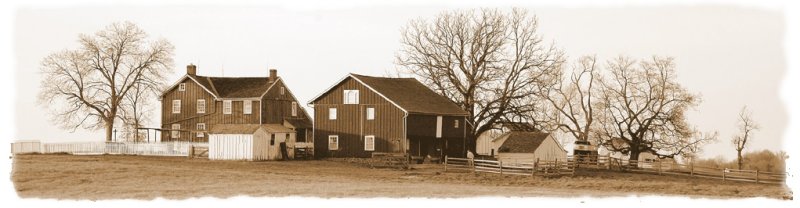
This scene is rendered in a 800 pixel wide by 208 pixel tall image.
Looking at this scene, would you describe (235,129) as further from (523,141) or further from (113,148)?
(523,141)

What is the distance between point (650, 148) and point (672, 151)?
1488 mm

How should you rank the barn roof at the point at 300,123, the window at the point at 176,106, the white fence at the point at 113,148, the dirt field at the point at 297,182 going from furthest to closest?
the barn roof at the point at 300,123, the window at the point at 176,106, the white fence at the point at 113,148, the dirt field at the point at 297,182

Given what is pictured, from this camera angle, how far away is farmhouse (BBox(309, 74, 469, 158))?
58969mm

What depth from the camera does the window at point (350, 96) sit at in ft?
197

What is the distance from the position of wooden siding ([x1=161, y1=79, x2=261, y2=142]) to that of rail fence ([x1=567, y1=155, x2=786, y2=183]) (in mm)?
→ 21477

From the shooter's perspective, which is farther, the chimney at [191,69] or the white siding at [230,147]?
the chimney at [191,69]

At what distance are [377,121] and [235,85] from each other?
→ 13.9 metres

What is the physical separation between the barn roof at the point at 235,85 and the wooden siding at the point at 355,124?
24.5 feet

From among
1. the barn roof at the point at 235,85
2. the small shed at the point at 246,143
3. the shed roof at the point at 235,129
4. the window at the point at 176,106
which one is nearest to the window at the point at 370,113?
the small shed at the point at 246,143

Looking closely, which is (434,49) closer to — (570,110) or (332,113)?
(332,113)

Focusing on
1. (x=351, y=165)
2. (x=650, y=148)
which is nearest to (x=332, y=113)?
(x=351, y=165)

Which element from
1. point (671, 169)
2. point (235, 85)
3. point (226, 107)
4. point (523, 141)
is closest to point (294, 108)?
point (235, 85)

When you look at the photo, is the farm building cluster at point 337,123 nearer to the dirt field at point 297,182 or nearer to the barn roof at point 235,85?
the barn roof at point 235,85

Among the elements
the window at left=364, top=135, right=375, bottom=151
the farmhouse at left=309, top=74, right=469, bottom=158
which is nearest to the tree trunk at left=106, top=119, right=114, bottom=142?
the farmhouse at left=309, top=74, right=469, bottom=158
